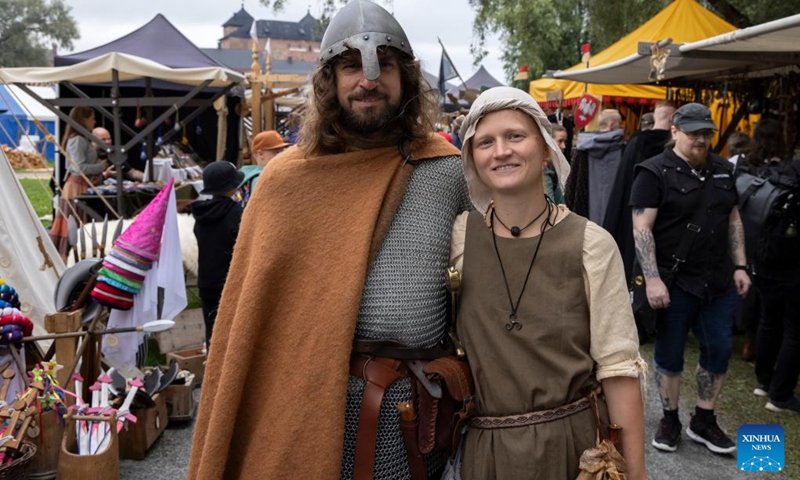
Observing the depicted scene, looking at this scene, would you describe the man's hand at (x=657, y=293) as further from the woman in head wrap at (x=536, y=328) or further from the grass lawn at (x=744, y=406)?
the woman in head wrap at (x=536, y=328)

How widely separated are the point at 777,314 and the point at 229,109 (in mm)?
8534

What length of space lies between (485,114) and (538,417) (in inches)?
27.0

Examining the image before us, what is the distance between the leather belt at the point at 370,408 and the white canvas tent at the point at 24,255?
3670 mm

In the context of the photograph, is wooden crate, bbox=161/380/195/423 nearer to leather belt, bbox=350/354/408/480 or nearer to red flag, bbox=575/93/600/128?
leather belt, bbox=350/354/408/480

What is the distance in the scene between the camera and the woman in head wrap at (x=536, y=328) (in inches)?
61.0

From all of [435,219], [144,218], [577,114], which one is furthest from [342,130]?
[577,114]

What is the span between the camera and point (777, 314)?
4.48 meters

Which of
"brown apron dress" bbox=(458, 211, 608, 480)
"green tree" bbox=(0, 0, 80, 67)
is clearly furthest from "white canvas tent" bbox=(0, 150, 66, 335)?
"green tree" bbox=(0, 0, 80, 67)

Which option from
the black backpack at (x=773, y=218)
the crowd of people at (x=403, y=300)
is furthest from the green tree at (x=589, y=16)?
the crowd of people at (x=403, y=300)

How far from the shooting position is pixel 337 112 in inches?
71.3

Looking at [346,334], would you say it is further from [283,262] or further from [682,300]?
[682,300]

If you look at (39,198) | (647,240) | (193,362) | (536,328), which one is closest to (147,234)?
(193,362)

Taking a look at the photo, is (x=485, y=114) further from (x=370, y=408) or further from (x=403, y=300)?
(x=370, y=408)

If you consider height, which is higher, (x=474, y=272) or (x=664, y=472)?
(x=474, y=272)
